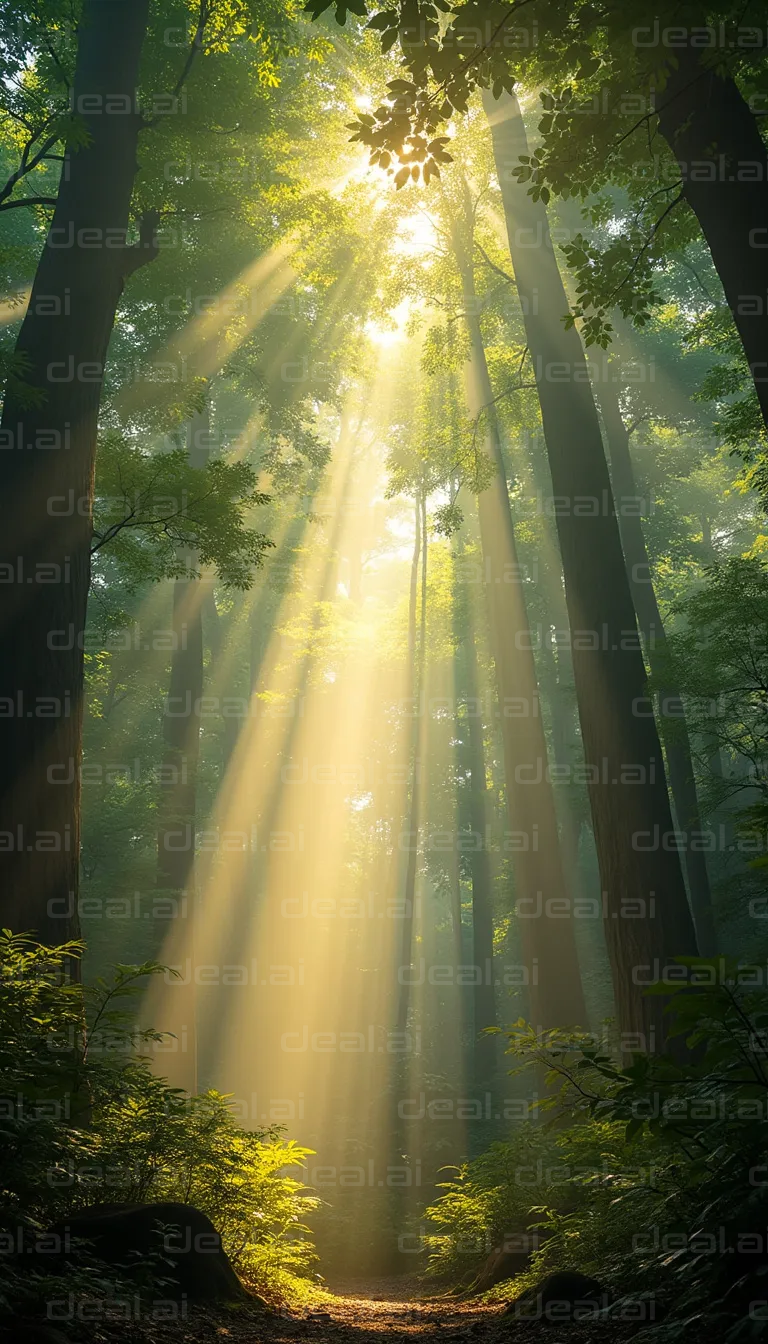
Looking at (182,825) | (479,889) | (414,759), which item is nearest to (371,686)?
(414,759)

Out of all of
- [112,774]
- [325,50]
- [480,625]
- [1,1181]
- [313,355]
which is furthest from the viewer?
[480,625]

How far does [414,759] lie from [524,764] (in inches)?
487

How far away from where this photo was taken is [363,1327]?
5359 millimetres

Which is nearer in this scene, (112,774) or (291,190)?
(291,190)

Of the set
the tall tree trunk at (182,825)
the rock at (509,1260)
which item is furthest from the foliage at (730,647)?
the tall tree trunk at (182,825)

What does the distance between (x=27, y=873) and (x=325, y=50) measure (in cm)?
944

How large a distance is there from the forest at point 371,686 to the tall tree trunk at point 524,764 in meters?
0.06

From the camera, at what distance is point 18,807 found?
20.4ft

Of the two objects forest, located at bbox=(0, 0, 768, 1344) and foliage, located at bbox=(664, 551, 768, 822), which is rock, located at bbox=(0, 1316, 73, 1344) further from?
foliage, located at bbox=(664, 551, 768, 822)

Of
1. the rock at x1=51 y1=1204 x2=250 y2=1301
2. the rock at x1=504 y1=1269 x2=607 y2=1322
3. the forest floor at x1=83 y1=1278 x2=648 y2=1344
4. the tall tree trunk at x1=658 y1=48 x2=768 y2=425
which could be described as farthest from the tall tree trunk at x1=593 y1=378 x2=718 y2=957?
the rock at x1=51 y1=1204 x2=250 y2=1301

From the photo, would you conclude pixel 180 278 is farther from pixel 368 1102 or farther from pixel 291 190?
pixel 368 1102

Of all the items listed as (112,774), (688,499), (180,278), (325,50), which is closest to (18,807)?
(325,50)

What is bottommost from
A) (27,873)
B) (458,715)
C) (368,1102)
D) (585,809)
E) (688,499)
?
(368,1102)

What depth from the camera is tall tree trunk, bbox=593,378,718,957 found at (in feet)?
41.8
